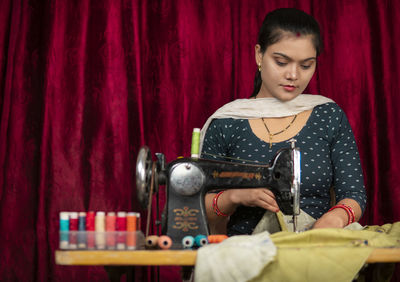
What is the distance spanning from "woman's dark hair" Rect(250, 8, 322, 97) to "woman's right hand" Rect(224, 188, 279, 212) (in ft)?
1.78

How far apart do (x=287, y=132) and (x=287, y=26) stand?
1.20ft

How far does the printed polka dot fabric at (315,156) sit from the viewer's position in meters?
1.77

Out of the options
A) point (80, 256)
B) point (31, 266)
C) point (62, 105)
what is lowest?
point (31, 266)

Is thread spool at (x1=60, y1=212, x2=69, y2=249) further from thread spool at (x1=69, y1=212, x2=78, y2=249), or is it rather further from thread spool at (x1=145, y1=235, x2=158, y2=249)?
thread spool at (x1=145, y1=235, x2=158, y2=249)

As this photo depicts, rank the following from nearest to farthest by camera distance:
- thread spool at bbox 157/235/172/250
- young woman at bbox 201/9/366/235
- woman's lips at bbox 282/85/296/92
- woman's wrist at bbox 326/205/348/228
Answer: thread spool at bbox 157/235/172/250
woman's wrist at bbox 326/205/348/228
young woman at bbox 201/9/366/235
woman's lips at bbox 282/85/296/92

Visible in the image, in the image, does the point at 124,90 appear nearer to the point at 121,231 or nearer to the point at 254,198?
the point at 254,198

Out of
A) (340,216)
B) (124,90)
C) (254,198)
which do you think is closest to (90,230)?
(254,198)

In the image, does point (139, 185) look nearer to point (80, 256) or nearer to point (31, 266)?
point (80, 256)

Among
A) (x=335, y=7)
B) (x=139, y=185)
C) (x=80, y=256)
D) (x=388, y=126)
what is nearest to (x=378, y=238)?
(x=139, y=185)

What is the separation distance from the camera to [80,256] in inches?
48.4

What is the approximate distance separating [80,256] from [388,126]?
1725 millimetres

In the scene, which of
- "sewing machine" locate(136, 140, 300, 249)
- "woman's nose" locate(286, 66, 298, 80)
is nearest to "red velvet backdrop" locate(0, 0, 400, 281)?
"woman's nose" locate(286, 66, 298, 80)

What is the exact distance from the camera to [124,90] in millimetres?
2373

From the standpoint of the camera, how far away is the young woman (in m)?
1.76
